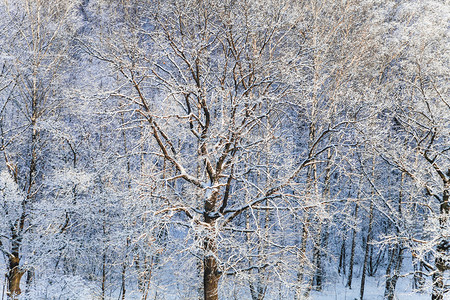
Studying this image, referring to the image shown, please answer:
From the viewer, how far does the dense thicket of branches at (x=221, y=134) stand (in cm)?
781

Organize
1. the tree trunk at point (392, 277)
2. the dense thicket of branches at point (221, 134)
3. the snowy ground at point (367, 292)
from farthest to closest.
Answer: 1. the snowy ground at point (367, 292)
2. the tree trunk at point (392, 277)
3. the dense thicket of branches at point (221, 134)

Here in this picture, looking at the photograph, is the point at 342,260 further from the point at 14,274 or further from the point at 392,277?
→ the point at 14,274

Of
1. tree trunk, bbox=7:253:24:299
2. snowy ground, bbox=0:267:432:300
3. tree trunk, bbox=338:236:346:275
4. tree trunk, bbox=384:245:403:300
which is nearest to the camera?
tree trunk, bbox=7:253:24:299

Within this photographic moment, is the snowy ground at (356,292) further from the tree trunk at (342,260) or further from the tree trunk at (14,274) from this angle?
the tree trunk at (14,274)

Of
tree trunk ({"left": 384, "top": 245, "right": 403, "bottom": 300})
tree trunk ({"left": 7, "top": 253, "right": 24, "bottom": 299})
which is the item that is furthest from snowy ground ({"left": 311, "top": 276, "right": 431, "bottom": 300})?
tree trunk ({"left": 7, "top": 253, "right": 24, "bottom": 299})

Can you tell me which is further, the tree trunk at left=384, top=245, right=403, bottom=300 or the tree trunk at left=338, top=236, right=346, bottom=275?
the tree trunk at left=338, top=236, right=346, bottom=275

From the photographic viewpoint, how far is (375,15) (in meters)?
13.3

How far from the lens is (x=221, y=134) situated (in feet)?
23.3

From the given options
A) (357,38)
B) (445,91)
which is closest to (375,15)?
(357,38)

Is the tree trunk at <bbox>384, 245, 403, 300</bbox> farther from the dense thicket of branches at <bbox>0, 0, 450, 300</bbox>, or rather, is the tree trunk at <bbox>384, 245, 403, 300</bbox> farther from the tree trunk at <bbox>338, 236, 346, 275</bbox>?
the tree trunk at <bbox>338, 236, 346, 275</bbox>

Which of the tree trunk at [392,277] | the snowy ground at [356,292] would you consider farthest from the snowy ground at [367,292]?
the tree trunk at [392,277]

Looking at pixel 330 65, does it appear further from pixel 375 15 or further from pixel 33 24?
pixel 33 24

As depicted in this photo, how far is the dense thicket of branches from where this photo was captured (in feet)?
25.6

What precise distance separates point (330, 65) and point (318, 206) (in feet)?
24.3
